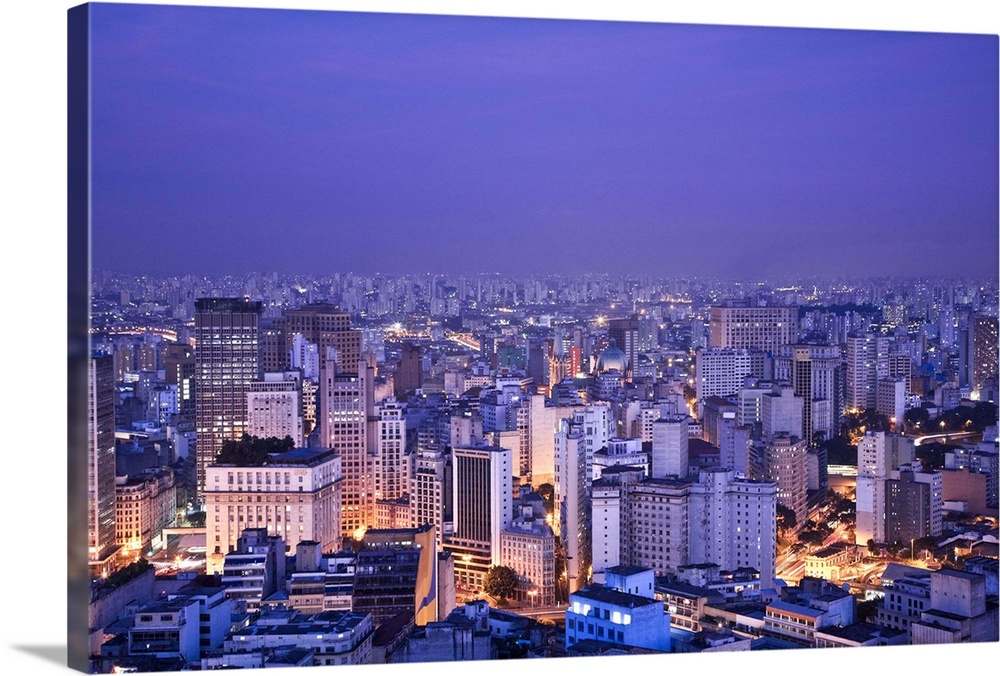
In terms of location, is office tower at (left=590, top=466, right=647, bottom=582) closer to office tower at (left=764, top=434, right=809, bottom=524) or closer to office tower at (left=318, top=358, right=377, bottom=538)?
office tower at (left=764, top=434, right=809, bottom=524)

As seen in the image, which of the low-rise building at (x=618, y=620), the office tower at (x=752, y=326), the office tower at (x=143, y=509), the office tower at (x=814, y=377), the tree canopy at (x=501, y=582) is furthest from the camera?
the office tower at (x=814, y=377)

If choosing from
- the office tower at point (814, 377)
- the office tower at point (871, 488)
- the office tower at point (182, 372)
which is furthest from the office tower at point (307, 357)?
the office tower at point (871, 488)

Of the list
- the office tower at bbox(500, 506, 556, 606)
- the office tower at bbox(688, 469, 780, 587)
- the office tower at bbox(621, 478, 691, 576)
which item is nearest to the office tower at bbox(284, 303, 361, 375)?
the office tower at bbox(500, 506, 556, 606)

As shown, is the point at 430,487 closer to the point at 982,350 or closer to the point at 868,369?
the point at 868,369

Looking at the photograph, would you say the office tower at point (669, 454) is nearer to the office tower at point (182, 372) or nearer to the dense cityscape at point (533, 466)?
the dense cityscape at point (533, 466)

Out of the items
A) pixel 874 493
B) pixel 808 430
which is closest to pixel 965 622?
pixel 874 493

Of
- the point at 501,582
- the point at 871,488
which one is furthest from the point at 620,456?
the point at 871,488
